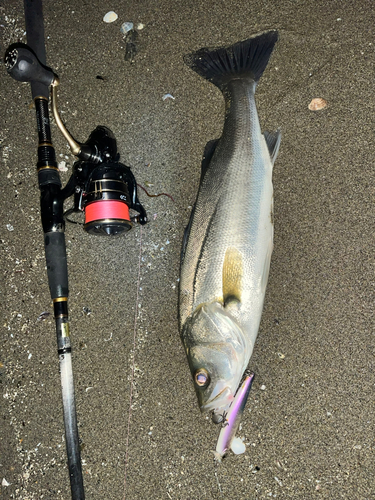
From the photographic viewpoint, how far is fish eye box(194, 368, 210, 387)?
5.90ft

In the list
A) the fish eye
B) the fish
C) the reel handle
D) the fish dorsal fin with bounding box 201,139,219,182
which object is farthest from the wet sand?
the reel handle

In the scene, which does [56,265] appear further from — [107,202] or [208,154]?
[208,154]

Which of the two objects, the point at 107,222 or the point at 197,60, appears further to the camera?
the point at 197,60

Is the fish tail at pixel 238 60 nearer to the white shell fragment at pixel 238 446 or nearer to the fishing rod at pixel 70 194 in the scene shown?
the fishing rod at pixel 70 194

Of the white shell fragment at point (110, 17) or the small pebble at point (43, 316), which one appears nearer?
the small pebble at point (43, 316)

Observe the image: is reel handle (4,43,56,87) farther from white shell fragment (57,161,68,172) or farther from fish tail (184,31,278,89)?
fish tail (184,31,278,89)

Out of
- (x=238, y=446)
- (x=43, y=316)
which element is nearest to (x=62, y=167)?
(x=43, y=316)

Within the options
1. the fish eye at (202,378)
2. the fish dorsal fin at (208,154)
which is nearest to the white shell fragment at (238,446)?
the fish eye at (202,378)

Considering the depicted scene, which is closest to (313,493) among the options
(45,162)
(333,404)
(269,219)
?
(333,404)

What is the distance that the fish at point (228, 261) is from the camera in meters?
1.81

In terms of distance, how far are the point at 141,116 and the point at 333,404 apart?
2.15 metres

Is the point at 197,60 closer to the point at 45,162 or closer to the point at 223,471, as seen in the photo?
the point at 45,162

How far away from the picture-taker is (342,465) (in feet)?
6.33

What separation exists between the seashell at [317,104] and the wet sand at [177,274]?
31mm
